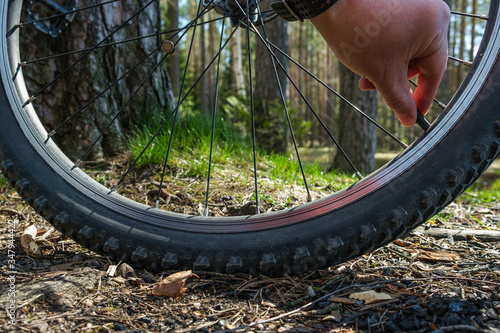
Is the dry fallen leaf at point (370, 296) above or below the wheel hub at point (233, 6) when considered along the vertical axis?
below

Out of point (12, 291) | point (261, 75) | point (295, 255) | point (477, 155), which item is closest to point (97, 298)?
point (12, 291)

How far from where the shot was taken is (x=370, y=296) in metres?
1.21

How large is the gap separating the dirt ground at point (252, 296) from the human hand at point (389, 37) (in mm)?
607

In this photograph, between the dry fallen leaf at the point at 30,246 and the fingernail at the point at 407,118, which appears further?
the dry fallen leaf at the point at 30,246

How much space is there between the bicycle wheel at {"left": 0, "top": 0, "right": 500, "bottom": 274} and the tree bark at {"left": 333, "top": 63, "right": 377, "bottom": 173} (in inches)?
167

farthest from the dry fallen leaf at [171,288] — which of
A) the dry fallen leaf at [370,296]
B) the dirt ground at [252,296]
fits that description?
the dry fallen leaf at [370,296]

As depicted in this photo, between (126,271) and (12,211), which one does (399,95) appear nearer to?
(126,271)

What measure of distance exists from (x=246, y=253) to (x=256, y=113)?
408cm

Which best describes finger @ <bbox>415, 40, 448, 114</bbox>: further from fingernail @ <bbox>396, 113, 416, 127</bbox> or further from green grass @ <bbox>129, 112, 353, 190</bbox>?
green grass @ <bbox>129, 112, 353, 190</bbox>

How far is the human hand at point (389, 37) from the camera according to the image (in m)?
1.20

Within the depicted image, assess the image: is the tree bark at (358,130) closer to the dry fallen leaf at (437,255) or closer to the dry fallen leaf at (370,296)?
the dry fallen leaf at (437,255)

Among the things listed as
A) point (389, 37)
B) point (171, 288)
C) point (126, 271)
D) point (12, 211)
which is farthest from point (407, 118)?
point (12, 211)

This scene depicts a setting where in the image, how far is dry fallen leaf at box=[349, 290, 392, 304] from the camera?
1193 millimetres

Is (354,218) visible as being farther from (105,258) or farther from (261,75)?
(261,75)
